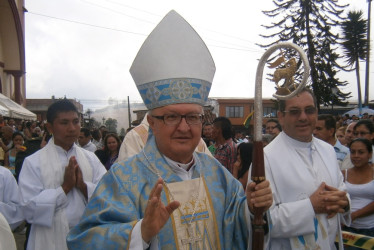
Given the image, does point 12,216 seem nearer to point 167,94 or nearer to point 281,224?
point 167,94

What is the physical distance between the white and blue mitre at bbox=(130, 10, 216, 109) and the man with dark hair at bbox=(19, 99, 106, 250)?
1.23 meters

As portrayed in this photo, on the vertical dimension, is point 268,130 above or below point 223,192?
above

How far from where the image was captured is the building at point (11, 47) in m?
18.3

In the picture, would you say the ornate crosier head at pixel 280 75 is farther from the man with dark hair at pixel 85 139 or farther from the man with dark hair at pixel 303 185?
the man with dark hair at pixel 85 139

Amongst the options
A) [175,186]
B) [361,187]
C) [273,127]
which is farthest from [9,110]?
[175,186]

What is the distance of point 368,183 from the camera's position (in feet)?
13.4

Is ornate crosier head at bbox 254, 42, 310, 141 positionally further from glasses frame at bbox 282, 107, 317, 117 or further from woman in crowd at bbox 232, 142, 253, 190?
woman in crowd at bbox 232, 142, 253, 190

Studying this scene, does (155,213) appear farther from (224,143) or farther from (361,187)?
(224,143)

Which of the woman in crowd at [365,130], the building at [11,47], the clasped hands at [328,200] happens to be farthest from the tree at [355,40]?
the clasped hands at [328,200]

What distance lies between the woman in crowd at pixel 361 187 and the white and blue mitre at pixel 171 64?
263cm

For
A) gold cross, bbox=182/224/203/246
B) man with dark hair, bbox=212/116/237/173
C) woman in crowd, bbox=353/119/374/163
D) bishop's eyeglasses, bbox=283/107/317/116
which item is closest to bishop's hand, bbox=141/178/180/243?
gold cross, bbox=182/224/203/246

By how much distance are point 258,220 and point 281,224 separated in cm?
60

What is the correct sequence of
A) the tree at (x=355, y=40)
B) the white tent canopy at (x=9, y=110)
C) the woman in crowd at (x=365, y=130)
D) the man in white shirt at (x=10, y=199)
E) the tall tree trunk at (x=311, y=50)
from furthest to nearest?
the tree at (x=355, y=40) < the tall tree trunk at (x=311, y=50) < the white tent canopy at (x=9, y=110) < the woman in crowd at (x=365, y=130) < the man in white shirt at (x=10, y=199)

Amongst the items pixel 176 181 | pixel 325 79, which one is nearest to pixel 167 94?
pixel 176 181
